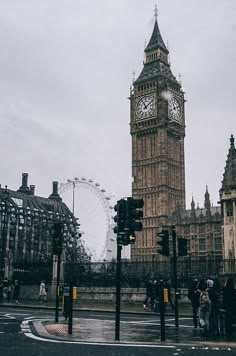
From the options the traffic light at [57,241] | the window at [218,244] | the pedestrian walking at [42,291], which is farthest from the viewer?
the window at [218,244]

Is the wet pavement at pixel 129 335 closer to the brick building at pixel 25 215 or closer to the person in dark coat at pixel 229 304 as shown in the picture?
the person in dark coat at pixel 229 304

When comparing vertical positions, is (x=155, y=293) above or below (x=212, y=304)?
below

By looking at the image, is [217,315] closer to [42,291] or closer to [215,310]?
[215,310]

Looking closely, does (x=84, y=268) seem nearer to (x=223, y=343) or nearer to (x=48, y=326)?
(x=48, y=326)

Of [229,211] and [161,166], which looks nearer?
[229,211]

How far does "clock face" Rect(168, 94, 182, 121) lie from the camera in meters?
106

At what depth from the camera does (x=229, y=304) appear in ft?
49.0

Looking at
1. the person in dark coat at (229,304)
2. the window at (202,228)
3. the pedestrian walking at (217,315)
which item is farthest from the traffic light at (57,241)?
the window at (202,228)

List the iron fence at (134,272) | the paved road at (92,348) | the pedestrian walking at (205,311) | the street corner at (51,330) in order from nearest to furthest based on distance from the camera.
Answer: the paved road at (92,348), the street corner at (51,330), the pedestrian walking at (205,311), the iron fence at (134,272)

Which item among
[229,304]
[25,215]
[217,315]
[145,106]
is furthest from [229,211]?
[25,215]

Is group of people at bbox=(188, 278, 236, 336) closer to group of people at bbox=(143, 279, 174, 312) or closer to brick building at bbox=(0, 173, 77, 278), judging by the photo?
group of people at bbox=(143, 279, 174, 312)

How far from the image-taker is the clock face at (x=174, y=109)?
10575cm

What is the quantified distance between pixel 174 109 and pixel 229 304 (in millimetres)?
95183

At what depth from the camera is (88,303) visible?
31.5 m
